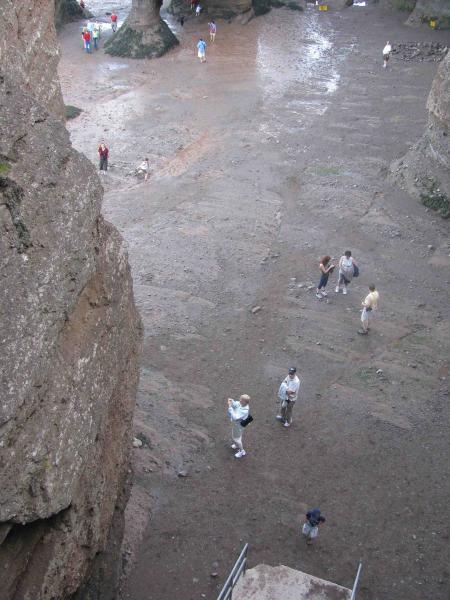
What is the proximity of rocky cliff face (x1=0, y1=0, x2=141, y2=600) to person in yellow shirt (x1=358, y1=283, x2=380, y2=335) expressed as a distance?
305 inches

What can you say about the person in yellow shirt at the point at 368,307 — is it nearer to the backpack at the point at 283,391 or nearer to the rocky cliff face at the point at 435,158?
the backpack at the point at 283,391

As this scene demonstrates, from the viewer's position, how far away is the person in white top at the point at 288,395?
12.1m

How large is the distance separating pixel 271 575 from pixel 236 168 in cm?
1535

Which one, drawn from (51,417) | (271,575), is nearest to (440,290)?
(271,575)

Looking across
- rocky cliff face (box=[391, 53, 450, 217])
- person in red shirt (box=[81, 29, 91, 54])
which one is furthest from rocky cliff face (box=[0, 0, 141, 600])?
person in red shirt (box=[81, 29, 91, 54])

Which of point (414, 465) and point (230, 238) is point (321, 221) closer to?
point (230, 238)

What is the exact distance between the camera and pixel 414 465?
11906mm

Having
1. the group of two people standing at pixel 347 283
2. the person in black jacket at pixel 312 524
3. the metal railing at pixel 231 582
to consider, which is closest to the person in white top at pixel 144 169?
the group of two people standing at pixel 347 283

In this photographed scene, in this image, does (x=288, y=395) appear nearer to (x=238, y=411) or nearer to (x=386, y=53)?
(x=238, y=411)

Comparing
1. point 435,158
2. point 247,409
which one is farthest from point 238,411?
point 435,158

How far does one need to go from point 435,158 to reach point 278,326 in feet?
26.1

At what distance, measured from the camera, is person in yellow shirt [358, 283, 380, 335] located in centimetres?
1456

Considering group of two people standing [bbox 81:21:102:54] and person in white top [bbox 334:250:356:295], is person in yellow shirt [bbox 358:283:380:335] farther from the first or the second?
group of two people standing [bbox 81:21:102:54]

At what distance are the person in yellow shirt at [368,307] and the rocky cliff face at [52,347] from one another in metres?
7.75
